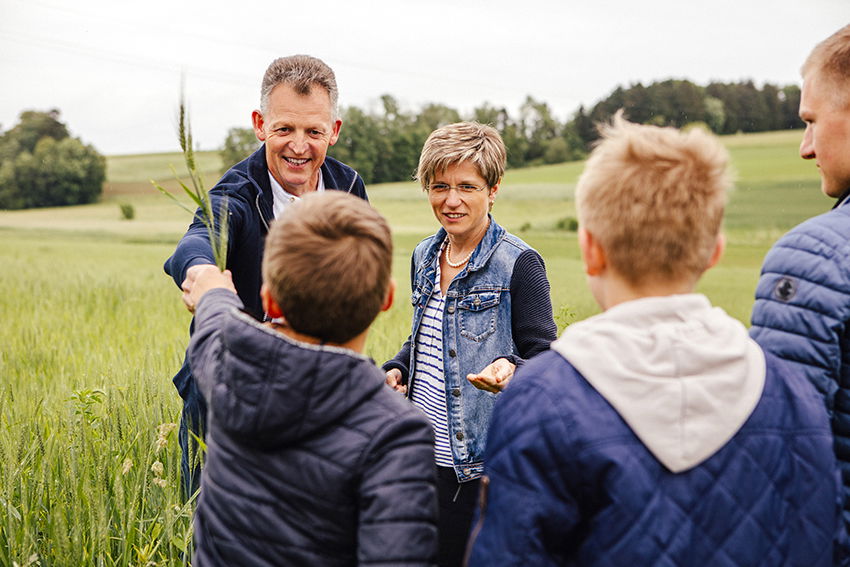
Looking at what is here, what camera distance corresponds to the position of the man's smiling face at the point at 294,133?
2.77 metres

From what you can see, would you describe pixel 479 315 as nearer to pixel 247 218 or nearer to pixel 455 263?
pixel 455 263

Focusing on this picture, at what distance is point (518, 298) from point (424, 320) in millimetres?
422

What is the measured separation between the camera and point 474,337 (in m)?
2.64

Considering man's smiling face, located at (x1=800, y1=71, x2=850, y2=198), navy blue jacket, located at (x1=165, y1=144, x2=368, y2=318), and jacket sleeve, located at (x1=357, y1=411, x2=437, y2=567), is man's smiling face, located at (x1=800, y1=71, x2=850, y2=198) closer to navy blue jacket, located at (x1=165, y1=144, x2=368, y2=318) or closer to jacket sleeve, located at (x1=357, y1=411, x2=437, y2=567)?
jacket sleeve, located at (x1=357, y1=411, x2=437, y2=567)

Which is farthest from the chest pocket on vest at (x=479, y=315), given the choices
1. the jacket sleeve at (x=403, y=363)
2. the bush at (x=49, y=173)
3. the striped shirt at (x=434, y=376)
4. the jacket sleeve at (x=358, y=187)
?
the bush at (x=49, y=173)

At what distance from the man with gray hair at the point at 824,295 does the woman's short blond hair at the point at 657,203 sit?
35 centimetres

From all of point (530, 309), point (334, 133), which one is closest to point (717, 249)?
point (530, 309)

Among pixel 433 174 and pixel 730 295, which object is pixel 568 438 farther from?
pixel 730 295

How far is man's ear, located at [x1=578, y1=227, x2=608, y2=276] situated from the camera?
1.43 meters

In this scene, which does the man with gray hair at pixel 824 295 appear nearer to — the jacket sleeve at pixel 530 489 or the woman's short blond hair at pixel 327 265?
the jacket sleeve at pixel 530 489

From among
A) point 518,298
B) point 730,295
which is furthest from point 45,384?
point 730,295

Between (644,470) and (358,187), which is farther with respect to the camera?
(358,187)

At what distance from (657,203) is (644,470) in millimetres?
515

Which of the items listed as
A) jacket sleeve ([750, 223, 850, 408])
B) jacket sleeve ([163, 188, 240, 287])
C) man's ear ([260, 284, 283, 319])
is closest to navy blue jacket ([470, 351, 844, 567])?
jacket sleeve ([750, 223, 850, 408])
